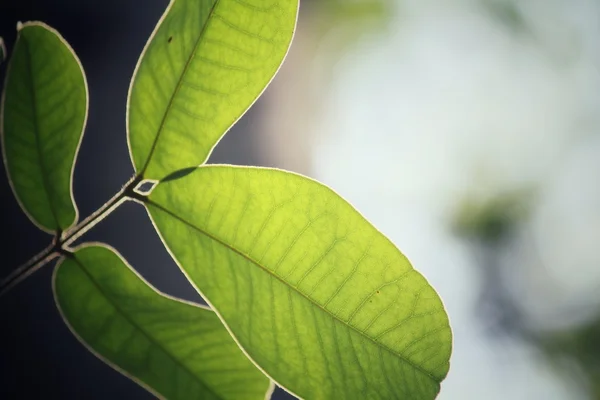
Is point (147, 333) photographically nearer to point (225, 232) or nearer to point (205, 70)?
point (225, 232)

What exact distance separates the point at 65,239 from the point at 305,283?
27cm

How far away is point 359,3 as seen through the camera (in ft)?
13.4

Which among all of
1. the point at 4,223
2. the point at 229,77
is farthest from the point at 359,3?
the point at 229,77

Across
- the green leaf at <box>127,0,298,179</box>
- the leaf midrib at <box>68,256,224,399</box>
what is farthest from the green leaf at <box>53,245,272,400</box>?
the green leaf at <box>127,0,298,179</box>

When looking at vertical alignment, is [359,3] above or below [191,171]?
above

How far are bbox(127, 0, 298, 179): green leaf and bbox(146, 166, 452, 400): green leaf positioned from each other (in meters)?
0.04

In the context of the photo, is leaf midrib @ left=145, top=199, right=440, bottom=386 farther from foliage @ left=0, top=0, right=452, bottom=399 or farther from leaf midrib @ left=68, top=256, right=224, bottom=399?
leaf midrib @ left=68, top=256, right=224, bottom=399

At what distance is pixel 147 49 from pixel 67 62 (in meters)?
0.09

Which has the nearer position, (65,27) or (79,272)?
(79,272)

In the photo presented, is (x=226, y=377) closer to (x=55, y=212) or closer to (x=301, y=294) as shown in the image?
(x=301, y=294)

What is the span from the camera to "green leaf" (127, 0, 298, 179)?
0.53 m

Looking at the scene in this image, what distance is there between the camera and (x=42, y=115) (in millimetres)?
559

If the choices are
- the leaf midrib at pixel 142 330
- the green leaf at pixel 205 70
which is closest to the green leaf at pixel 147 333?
the leaf midrib at pixel 142 330

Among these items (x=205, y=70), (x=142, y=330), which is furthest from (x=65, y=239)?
(x=205, y=70)
